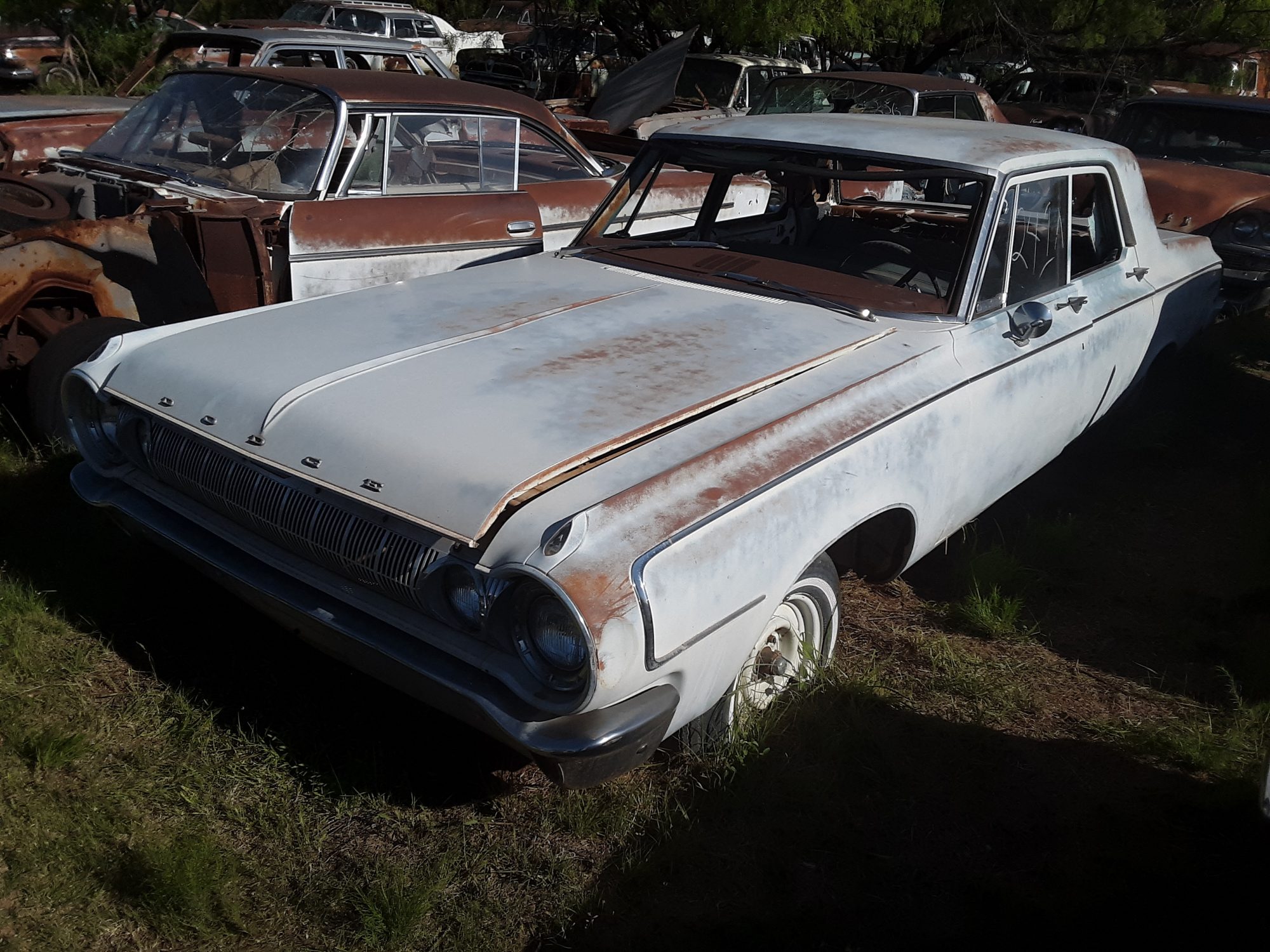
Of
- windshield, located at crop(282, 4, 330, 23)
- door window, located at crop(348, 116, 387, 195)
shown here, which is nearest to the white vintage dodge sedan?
door window, located at crop(348, 116, 387, 195)

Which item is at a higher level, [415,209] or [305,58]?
[305,58]

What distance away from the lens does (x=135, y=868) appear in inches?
98.6

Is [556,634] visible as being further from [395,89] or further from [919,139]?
[395,89]

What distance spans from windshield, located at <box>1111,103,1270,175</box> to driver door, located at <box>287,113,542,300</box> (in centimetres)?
496

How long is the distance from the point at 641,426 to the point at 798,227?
2459 millimetres

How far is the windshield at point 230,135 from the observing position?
5.15 meters

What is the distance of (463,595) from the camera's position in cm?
242

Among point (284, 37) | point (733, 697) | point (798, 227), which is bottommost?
point (733, 697)

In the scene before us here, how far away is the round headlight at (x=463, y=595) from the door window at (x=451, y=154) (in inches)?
132

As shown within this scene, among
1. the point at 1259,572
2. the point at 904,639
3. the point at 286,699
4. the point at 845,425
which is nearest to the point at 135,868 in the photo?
the point at 286,699

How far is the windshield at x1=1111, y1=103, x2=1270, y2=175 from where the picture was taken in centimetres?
762

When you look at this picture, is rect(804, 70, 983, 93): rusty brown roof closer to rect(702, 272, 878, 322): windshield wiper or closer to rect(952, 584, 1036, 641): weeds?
rect(702, 272, 878, 322): windshield wiper

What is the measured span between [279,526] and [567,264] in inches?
68.7

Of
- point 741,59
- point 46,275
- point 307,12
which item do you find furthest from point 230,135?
point 307,12
